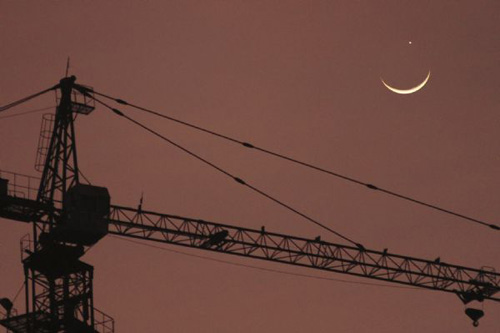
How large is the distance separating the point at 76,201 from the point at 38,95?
674 cm

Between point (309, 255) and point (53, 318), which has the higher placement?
point (309, 255)

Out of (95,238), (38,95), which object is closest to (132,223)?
(95,238)

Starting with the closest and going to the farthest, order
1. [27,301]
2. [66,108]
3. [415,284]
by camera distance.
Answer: [27,301] → [66,108] → [415,284]

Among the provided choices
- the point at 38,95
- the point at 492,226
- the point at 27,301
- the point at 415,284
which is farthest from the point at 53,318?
the point at 492,226

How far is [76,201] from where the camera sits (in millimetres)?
77438

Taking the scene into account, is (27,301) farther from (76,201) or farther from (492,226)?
(492,226)

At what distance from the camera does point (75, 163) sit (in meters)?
80.0

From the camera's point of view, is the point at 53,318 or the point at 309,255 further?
the point at 309,255

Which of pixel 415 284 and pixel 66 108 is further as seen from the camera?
pixel 415 284

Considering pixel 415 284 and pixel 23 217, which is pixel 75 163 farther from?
pixel 415 284

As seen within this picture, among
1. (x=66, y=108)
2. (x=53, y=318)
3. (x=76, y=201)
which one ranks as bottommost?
(x=53, y=318)

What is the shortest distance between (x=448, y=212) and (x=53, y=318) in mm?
28338

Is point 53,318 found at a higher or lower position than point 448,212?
lower

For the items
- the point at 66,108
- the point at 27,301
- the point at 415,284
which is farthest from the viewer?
the point at 415,284
